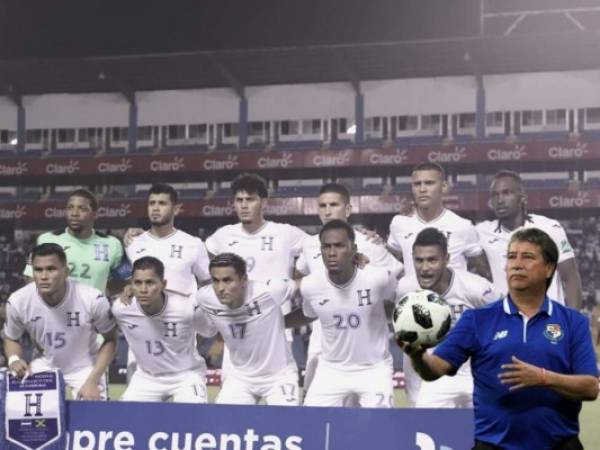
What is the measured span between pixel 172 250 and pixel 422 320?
430 cm

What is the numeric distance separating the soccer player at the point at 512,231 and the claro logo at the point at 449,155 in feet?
67.5

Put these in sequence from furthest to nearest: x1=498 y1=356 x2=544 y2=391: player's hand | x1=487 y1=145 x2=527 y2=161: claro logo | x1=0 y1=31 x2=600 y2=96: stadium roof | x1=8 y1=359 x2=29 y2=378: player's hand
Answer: x1=487 y1=145 x2=527 y2=161: claro logo → x1=0 y1=31 x2=600 y2=96: stadium roof → x1=8 y1=359 x2=29 y2=378: player's hand → x1=498 y1=356 x2=544 y2=391: player's hand

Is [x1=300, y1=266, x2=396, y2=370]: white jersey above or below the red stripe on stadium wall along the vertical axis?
below

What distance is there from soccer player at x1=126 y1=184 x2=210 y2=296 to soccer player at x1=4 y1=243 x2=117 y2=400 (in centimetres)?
65

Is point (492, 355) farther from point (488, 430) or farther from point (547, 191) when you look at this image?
point (547, 191)

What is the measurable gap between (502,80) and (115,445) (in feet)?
75.7

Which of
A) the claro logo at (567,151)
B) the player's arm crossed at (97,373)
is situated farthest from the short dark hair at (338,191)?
the claro logo at (567,151)

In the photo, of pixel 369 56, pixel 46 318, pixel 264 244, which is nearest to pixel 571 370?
pixel 264 244

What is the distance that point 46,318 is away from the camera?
23.9ft

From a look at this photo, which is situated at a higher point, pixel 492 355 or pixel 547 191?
pixel 547 191

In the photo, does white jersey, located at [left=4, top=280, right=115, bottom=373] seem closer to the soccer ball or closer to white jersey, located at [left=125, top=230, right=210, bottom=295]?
white jersey, located at [left=125, top=230, right=210, bottom=295]

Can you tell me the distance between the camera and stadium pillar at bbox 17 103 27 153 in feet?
97.6

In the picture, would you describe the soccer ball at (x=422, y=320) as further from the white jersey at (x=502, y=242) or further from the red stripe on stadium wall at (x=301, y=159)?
the red stripe on stadium wall at (x=301, y=159)

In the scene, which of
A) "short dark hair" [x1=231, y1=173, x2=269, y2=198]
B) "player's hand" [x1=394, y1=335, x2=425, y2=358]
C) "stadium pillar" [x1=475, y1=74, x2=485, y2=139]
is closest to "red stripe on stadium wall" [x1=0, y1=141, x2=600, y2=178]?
"stadium pillar" [x1=475, y1=74, x2=485, y2=139]
